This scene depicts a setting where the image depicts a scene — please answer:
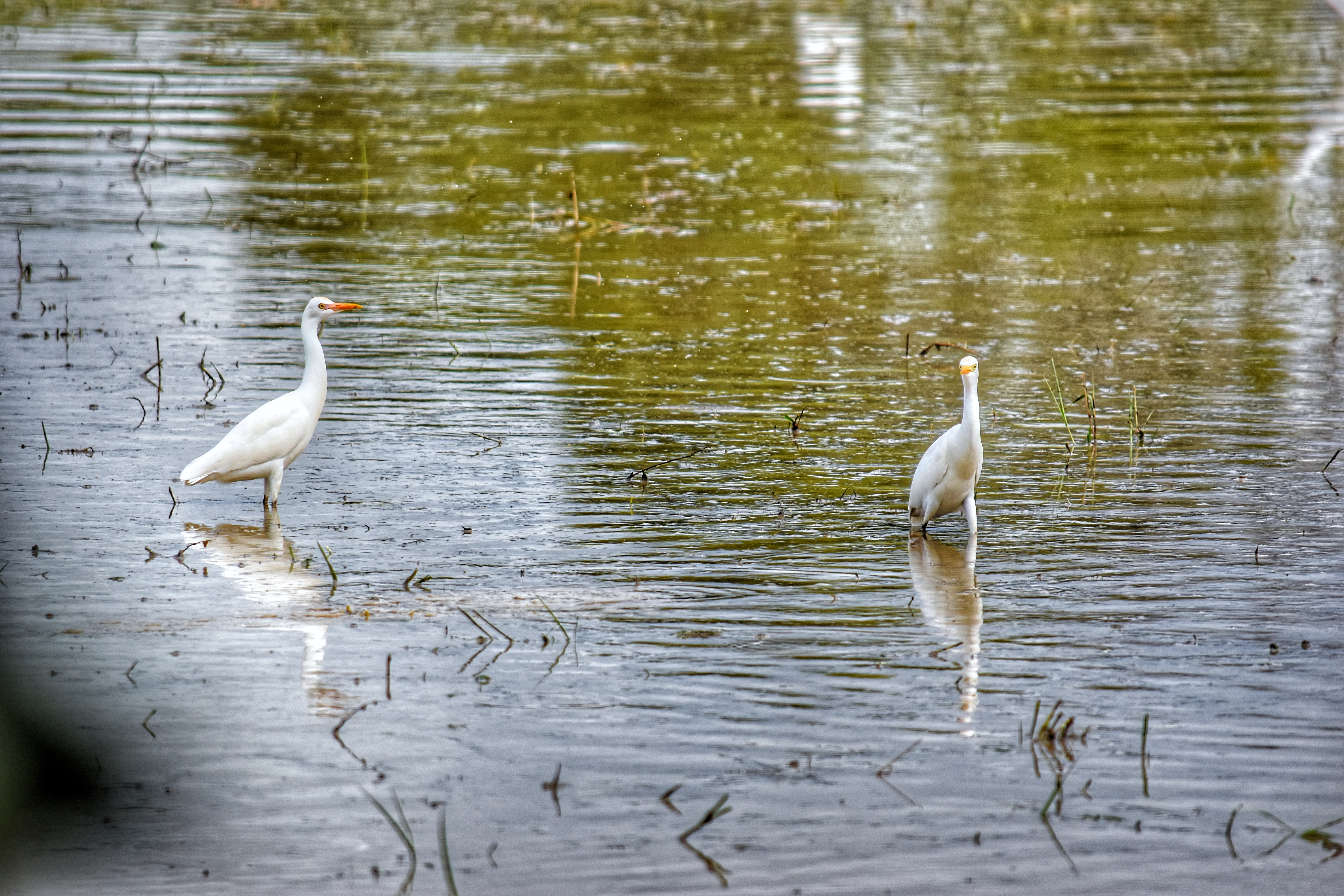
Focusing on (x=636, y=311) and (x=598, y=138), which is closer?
(x=636, y=311)

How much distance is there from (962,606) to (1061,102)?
1590 cm

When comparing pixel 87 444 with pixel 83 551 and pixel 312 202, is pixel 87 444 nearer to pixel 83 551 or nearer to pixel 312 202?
pixel 83 551

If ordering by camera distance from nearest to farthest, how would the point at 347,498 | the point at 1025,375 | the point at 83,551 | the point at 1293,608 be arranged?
the point at 1293,608 < the point at 83,551 < the point at 347,498 < the point at 1025,375

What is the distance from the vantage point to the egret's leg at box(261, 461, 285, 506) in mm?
7902

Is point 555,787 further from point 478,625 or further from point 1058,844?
point 1058,844

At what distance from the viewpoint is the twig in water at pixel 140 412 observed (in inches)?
371

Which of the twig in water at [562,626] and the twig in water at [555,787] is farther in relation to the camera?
the twig in water at [562,626]

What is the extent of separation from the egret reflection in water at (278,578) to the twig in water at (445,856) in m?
0.92

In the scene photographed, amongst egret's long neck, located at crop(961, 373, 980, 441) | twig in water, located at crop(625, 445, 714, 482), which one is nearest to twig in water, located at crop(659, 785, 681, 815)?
egret's long neck, located at crop(961, 373, 980, 441)

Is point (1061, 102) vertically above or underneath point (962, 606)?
above

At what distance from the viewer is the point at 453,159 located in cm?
1783

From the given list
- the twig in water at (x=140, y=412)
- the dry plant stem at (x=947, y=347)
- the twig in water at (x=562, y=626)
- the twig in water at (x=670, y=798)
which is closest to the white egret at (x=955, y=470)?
the twig in water at (x=562, y=626)

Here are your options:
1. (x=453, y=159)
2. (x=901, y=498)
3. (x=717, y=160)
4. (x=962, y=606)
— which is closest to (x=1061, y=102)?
(x=717, y=160)

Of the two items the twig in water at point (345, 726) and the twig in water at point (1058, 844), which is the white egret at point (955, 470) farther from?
the twig in water at point (345, 726)
